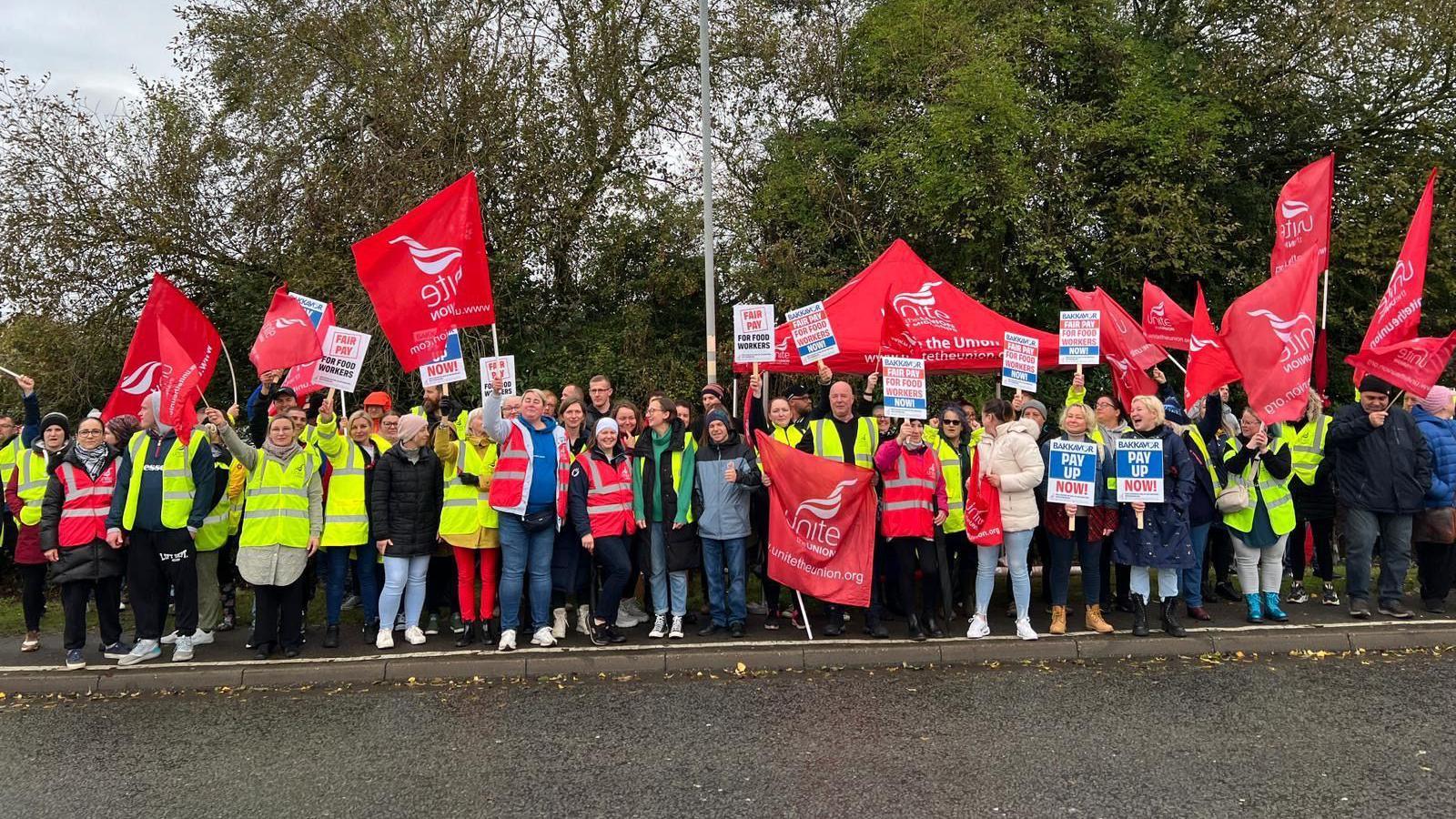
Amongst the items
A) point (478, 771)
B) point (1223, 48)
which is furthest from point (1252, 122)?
point (478, 771)

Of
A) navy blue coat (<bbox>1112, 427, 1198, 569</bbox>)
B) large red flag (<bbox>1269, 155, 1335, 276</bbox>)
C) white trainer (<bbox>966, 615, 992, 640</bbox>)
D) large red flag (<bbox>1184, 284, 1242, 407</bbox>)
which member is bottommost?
white trainer (<bbox>966, 615, 992, 640</bbox>)

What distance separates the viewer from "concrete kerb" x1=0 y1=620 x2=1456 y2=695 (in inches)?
284

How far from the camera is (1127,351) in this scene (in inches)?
388

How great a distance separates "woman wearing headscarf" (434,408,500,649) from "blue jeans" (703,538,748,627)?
169 centimetres

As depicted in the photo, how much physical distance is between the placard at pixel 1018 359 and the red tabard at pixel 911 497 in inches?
65.0

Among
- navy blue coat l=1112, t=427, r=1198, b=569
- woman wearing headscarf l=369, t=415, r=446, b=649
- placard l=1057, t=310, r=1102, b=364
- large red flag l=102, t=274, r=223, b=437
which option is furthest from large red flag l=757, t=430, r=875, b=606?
large red flag l=102, t=274, r=223, b=437

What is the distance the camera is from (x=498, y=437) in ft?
25.1

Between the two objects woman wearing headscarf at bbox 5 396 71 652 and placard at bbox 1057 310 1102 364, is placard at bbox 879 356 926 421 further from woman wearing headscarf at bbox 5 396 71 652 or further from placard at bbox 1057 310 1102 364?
woman wearing headscarf at bbox 5 396 71 652

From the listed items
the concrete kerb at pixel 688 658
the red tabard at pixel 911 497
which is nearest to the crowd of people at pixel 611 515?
the red tabard at pixel 911 497

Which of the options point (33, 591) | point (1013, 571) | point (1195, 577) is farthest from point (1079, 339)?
point (33, 591)

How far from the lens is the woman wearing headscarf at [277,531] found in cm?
739

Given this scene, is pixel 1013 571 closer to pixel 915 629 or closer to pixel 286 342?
pixel 915 629

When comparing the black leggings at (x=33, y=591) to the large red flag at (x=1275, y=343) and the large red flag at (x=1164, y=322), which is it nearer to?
the large red flag at (x=1275, y=343)

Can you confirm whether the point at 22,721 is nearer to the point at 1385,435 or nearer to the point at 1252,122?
the point at 1385,435
